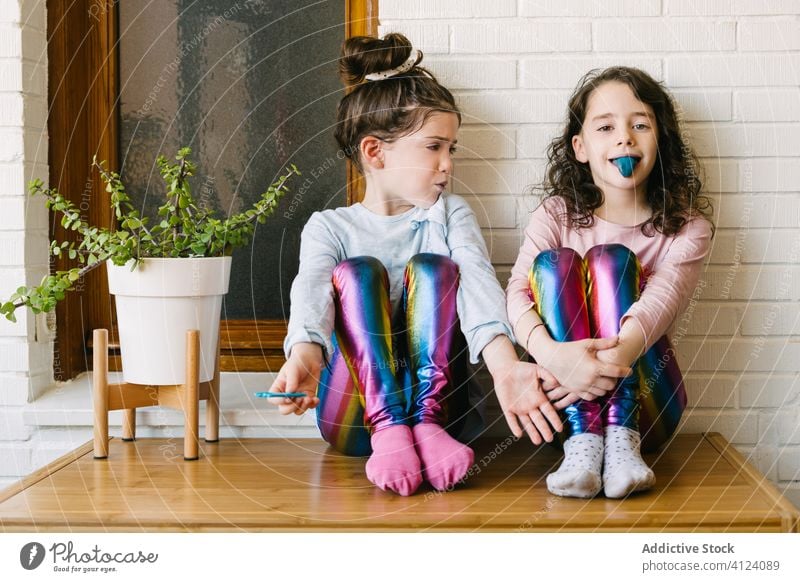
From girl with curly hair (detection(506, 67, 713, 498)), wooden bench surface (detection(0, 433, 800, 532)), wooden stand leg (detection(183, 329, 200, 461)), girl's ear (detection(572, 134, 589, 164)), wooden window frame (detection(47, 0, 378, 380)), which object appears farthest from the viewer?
wooden window frame (detection(47, 0, 378, 380))

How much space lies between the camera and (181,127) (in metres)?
1.43

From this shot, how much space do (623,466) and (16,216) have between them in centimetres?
96

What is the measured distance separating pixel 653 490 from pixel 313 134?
31.3 inches

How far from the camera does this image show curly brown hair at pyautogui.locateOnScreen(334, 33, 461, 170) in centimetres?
119

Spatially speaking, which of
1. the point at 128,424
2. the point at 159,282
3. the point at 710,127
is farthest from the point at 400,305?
the point at 710,127

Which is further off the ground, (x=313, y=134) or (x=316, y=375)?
(x=313, y=134)

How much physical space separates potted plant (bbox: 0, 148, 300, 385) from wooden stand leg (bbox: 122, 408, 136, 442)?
0.26 ft

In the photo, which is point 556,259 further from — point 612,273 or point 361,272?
point 361,272

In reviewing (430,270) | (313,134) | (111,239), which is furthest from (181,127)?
(430,270)

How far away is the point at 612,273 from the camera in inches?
41.3

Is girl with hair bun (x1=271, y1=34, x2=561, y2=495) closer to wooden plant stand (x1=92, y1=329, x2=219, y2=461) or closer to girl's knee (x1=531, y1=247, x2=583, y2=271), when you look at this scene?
girl's knee (x1=531, y1=247, x2=583, y2=271)

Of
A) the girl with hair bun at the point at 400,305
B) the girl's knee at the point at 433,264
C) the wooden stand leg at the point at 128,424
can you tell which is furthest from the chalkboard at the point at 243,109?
the girl's knee at the point at 433,264

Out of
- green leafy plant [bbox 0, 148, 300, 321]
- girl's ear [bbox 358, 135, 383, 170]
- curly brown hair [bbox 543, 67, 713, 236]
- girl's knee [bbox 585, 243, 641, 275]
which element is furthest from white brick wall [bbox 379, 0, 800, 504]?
green leafy plant [bbox 0, 148, 300, 321]

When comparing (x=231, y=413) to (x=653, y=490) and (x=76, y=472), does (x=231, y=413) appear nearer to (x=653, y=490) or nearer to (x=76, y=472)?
(x=76, y=472)
